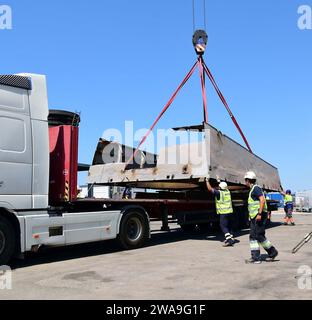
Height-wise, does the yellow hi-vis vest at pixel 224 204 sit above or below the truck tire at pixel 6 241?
above

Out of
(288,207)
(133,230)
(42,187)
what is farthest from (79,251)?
(288,207)

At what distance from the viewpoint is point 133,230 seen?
405 inches

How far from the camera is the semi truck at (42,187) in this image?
298 inches

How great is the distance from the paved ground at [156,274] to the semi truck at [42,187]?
51cm

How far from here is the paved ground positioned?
18.6 feet

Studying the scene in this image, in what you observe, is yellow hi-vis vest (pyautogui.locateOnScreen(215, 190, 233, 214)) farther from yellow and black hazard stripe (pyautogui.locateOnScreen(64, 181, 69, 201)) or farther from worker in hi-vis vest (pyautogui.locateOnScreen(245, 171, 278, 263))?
yellow and black hazard stripe (pyautogui.locateOnScreen(64, 181, 69, 201))

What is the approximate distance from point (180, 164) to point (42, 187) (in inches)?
152

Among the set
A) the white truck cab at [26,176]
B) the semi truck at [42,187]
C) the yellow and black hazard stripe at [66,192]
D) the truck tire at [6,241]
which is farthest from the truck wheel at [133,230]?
the truck tire at [6,241]

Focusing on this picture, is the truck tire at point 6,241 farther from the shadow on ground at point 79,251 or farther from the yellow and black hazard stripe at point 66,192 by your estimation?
the yellow and black hazard stripe at point 66,192

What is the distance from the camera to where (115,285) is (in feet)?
20.4

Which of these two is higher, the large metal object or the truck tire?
the large metal object

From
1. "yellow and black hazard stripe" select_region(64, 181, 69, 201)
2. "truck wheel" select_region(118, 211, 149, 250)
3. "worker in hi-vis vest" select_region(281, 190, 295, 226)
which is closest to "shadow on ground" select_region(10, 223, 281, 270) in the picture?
"truck wheel" select_region(118, 211, 149, 250)

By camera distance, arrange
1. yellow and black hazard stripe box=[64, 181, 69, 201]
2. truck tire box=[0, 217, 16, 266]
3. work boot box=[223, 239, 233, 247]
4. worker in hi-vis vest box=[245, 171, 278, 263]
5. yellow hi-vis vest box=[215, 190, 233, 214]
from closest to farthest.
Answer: truck tire box=[0, 217, 16, 266] < worker in hi-vis vest box=[245, 171, 278, 263] < yellow and black hazard stripe box=[64, 181, 69, 201] < work boot box=[223, 239, 233, 247] < yellow hi-vis vest box=[215, 190, 233, 214]
